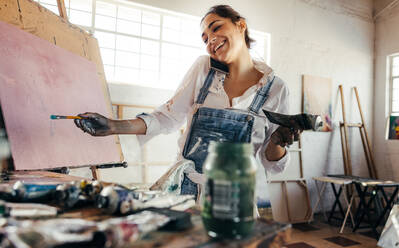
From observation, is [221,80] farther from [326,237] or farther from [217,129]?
[326,237]

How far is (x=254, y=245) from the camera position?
1.92 ft

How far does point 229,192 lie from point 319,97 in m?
4.82

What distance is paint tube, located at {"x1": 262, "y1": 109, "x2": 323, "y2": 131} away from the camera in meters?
1.22

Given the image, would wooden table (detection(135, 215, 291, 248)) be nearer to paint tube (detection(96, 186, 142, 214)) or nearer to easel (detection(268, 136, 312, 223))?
paint tube (detection(96, 186, 142, 214))

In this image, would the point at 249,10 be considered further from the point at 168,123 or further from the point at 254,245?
the point at 254,245

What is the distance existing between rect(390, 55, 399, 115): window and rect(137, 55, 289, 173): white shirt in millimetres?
4663

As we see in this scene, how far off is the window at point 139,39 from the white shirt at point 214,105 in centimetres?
223

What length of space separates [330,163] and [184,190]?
4.20 metres

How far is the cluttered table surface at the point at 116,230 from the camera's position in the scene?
479mm

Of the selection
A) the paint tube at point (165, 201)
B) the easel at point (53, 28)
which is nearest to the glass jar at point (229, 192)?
the paint tube at point (165, 201)

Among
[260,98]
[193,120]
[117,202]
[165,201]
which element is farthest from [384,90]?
[117,202]

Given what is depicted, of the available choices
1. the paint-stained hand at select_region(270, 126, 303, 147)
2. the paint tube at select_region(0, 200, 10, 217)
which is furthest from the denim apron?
the paint tube at select_region(0, 200, 10, 217)

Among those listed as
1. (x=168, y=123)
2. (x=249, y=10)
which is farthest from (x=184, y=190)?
(x=249, y=10)

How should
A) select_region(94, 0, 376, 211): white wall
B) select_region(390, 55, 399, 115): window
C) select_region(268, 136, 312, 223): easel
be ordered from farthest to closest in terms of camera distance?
select_region(390, 55, 399, 115): window, select_region(94, 0, 376, 211): white wall, select_region(268, 136, 312, 223): easel
